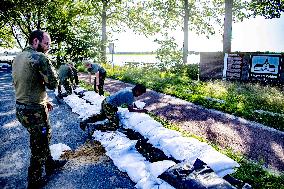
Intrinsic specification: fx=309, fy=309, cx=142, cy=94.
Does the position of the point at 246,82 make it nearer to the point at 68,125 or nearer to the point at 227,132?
the point at 227,132

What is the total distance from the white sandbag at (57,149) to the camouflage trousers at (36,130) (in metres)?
1.05

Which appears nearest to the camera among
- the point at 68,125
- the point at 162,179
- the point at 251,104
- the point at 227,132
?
the point at 162,179

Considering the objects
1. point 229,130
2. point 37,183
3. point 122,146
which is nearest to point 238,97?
point 229,130

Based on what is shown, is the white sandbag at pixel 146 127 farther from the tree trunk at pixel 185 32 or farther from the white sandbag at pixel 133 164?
the tree trunk at pixel 185 32

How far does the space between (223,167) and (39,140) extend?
2.73 meters

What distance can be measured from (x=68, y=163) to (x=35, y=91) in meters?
1.72

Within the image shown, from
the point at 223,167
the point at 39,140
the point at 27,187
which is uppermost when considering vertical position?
the point at 39,140

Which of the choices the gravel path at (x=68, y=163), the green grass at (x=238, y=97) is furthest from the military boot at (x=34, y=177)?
the green grass at (x=238, y=97)

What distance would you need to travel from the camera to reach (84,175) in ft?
16.9

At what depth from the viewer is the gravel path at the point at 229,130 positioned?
6223mm

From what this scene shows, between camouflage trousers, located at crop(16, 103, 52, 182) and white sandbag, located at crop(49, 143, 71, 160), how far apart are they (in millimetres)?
1049

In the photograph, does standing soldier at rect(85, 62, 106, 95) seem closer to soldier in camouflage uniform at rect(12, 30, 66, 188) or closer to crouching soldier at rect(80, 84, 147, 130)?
crouching soldier at rect(80, 84, 147, 130)

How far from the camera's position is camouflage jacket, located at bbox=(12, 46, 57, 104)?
4.35m

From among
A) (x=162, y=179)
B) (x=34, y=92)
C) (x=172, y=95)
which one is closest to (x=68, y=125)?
(x=34, y=92)
